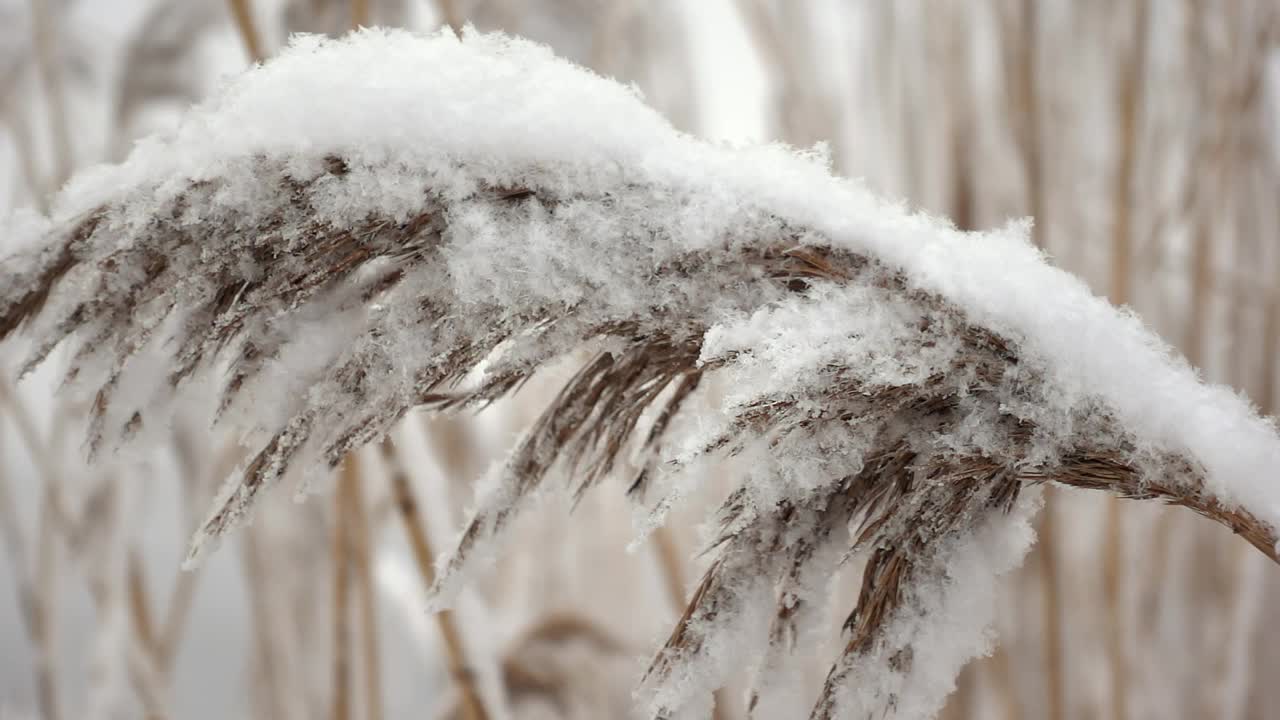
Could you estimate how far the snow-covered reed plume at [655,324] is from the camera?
28 centimetres

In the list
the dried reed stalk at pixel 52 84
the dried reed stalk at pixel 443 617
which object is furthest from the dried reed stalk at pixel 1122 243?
the dried reed stalk at pixel 52 84

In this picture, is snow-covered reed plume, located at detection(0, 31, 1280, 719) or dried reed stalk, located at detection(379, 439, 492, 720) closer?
snow-covered reed plume, located at detection(0, 31, 1280, 719)

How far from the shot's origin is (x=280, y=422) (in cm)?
33

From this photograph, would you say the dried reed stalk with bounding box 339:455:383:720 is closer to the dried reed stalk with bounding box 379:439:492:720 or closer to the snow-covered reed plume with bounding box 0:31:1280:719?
the dried reed stalk with bounding box 379:439:492:720

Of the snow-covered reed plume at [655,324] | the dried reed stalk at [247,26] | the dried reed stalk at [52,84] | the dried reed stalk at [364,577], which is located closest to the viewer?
the snow-covered reed plume at [655,324]

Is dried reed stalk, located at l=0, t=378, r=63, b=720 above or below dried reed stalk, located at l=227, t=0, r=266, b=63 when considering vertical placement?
below

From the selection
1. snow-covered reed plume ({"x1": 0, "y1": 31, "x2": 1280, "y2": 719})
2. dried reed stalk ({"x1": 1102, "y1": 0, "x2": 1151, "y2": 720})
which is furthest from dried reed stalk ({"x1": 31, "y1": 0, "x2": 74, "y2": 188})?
dried reed stalk ({"x1": 1102, "y1": 0, "x2": 1151, "y2": 720})

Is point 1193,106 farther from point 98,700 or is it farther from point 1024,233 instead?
point 98,700

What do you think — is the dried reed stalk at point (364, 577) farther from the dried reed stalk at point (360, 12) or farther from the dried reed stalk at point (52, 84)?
the dried reed stalk at point (52, 84)

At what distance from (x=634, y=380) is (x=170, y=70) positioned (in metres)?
1.39

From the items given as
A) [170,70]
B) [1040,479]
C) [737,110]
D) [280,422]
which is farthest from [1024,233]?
[737,110]

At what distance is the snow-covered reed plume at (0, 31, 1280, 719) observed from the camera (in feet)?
0.92

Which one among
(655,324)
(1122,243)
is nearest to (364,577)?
(655,324)

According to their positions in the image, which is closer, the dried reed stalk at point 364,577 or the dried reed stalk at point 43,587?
the dried reed stalk at point 364,577
